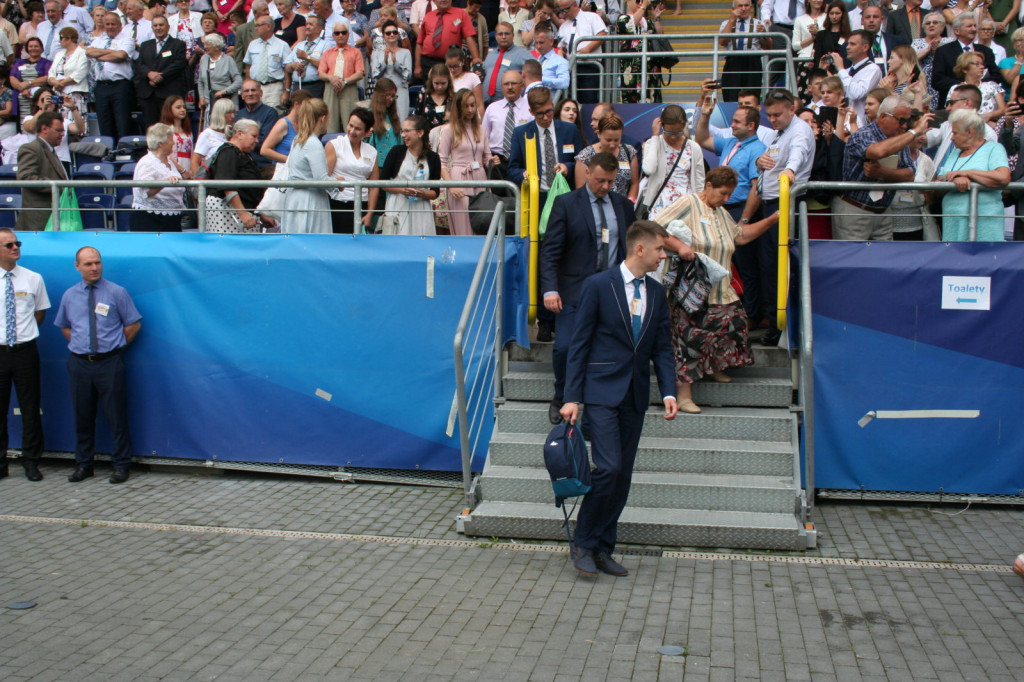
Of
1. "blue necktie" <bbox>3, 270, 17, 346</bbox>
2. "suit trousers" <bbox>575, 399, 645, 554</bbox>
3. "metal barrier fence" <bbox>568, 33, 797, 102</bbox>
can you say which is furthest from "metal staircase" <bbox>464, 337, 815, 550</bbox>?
"metal barrier fence" <bbox>568, 33, 797, 102</bbox>

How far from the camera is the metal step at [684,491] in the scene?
6.91 metres

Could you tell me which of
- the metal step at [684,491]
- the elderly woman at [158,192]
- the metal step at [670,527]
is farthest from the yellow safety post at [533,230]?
the elderly woman at [158,192]

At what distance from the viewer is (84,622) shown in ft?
18.7

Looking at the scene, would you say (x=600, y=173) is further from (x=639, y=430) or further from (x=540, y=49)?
(x=540, y=49)

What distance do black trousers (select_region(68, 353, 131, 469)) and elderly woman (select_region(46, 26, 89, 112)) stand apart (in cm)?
734

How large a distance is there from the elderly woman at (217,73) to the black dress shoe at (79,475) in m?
6.67

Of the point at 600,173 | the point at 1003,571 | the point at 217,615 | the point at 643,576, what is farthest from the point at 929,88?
the point at 217,615

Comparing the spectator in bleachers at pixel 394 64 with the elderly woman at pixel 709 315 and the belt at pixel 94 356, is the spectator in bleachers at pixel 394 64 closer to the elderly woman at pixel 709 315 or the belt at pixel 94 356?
the belt at pixel 94 356

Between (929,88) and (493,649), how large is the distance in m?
9.03

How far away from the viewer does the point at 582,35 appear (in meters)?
12.5

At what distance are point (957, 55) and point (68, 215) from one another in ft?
31.6

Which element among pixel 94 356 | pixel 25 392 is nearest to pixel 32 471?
pixel 25 392

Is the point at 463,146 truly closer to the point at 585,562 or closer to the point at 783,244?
the point at 783,244

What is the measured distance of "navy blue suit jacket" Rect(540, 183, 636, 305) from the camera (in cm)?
746
